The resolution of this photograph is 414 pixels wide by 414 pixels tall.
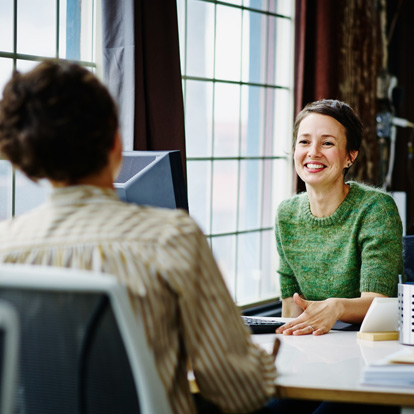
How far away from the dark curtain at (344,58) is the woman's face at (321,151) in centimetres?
145

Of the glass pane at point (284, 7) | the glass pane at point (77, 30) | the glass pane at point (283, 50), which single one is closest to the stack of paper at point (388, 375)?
the glass pane at point (77, 30)

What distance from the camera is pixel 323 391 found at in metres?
1.30

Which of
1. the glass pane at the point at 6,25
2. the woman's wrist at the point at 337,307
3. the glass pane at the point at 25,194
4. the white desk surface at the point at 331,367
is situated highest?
the glass pane at the point at 6,25

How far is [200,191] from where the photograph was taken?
353 centimetres

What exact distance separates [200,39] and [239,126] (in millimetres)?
561

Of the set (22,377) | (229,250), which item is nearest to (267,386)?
(22,377)

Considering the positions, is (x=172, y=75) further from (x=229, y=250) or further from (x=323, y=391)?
(x=323, y=391)

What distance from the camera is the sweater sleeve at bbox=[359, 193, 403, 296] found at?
6.69 ft

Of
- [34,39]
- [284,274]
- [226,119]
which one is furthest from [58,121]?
[226,119]

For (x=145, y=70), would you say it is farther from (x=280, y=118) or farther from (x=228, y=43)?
(x=280, y=118)

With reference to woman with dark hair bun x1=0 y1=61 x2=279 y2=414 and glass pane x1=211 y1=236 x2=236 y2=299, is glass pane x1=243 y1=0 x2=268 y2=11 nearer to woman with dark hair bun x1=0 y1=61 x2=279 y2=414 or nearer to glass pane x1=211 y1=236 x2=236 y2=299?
glass pane x1=211 y1=236 x2=236 y2=299

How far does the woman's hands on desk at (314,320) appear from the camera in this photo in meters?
1.77

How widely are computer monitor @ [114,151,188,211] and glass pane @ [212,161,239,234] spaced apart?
2.03m

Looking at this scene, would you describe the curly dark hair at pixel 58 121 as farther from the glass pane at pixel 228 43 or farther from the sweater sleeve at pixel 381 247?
the glass pane at pixel 228 43
